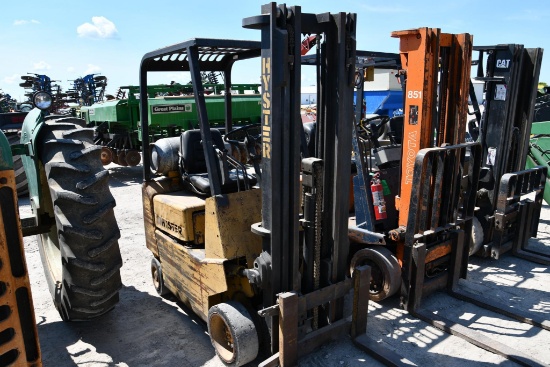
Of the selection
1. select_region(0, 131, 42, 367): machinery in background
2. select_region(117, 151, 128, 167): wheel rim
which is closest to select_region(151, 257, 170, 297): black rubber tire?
select_region(0, 131, 42, 367): machinery in background

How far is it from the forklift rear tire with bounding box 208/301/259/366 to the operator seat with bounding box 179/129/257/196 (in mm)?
986

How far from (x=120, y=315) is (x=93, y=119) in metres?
10.1

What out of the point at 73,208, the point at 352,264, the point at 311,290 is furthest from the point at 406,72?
the point at 73,208

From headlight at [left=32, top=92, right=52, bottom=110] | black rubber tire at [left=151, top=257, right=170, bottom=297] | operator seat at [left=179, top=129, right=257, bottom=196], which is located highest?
headlight at [left=32, top=92, right=52, bottom=110]

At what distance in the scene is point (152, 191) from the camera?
4.45 metres

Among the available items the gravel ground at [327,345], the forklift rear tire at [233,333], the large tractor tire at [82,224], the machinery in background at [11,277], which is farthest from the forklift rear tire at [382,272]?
the machinery in background at [11,277]

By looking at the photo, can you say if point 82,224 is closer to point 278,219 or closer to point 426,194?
point 278,219

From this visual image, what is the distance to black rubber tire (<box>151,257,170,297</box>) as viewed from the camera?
4.55 metres

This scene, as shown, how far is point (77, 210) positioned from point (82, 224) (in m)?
0.11

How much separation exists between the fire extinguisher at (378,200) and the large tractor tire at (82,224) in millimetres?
2606

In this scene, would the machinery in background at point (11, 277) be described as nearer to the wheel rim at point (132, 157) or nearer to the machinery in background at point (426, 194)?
the machinery in background at point (426, 194)

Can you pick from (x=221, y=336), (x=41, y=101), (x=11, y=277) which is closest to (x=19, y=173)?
(x=41, y=101)

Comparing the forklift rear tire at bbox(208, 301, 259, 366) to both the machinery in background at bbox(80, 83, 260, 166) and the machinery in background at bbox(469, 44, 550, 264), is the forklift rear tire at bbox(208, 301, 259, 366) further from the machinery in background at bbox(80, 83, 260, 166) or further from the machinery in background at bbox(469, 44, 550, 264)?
the machinery in background at bbox(80, 83, 260, 166)

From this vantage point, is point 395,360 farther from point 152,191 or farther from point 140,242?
point 140,242
